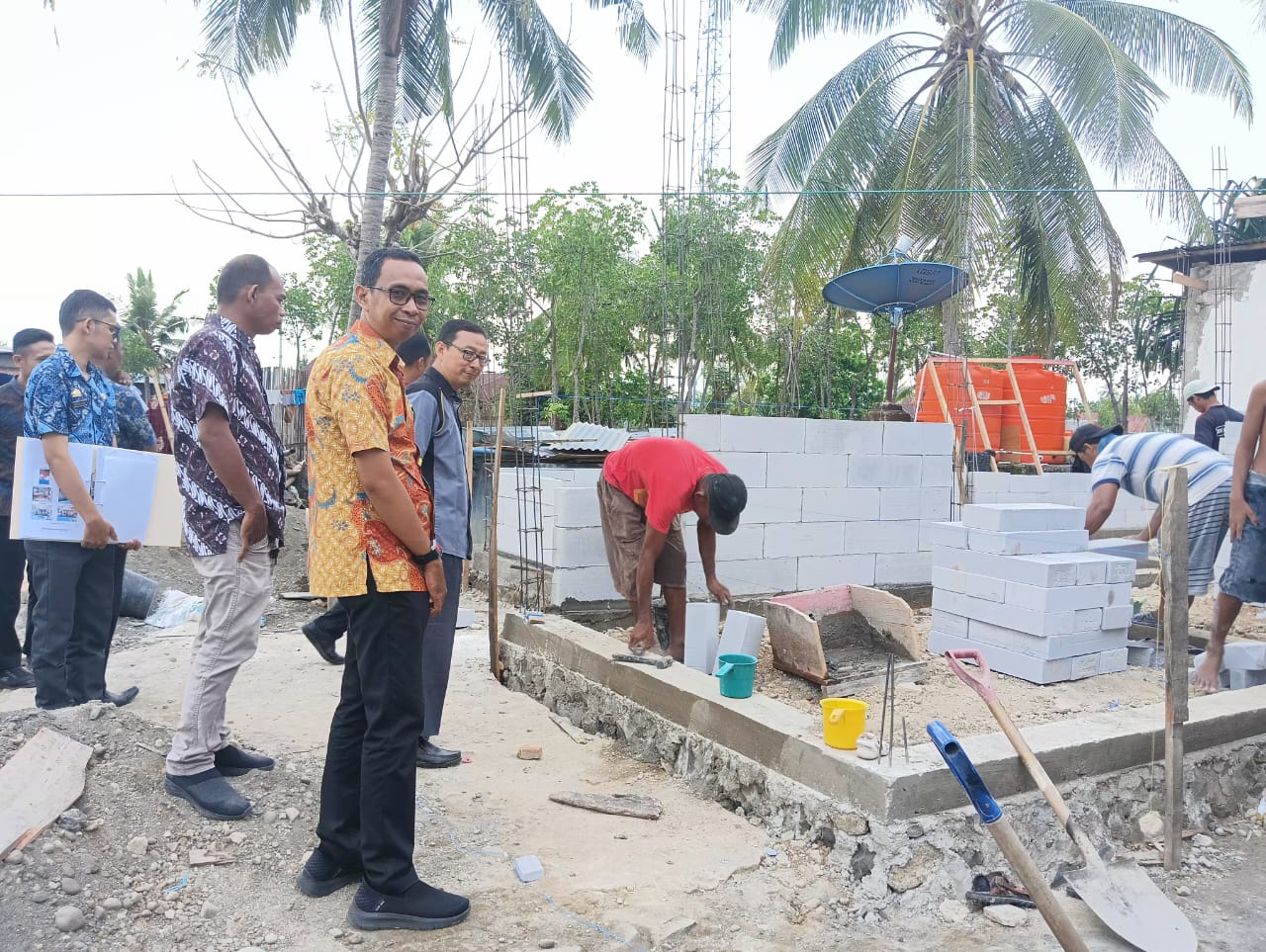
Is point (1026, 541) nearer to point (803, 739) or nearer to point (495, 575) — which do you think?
point (803, 739)

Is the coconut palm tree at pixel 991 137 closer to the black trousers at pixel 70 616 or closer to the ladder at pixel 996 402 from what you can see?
the ladder at pixel 996 402

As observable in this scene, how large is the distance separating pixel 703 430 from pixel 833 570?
157cm

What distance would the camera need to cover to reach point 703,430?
5914mm

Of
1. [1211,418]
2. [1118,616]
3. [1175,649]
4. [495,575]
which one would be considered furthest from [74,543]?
[1211,418]

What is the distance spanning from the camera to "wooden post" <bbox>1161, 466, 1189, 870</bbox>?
3.14 m

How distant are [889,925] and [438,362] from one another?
8.37 ft

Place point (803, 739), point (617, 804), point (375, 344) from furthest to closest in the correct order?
1. point (617, 804)
2. point (803, 739)
3. point (375, 344)

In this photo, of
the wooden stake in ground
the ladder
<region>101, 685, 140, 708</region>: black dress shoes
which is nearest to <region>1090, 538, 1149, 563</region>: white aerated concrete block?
the ladder

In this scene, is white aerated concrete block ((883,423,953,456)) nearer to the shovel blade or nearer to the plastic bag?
the shovel blade

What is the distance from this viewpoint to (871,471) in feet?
22.1

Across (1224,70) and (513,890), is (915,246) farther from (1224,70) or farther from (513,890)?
(513,890)

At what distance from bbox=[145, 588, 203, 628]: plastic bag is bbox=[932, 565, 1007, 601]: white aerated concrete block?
4929 millimetres

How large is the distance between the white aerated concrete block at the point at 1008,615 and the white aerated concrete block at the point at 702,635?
137cm

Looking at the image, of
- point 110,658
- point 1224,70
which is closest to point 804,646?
point 110,658
